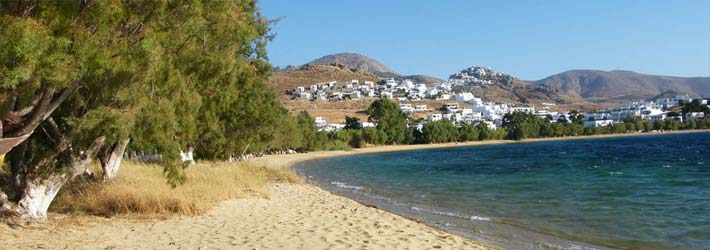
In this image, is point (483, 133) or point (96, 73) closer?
point (96, 73)

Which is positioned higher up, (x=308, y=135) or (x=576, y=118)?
(x=576, y=118)

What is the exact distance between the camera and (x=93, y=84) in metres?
10.0

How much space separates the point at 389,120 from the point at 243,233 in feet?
386

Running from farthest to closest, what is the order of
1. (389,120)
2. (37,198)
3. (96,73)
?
1. (389,120)
2. (37,198)
3. (96,73)

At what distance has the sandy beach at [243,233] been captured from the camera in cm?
992

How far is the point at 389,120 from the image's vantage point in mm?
128500

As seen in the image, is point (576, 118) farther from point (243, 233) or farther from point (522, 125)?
point (243, 233)

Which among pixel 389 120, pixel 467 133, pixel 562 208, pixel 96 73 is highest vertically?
pixel 96 73

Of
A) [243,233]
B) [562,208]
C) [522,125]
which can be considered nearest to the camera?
[243,233]

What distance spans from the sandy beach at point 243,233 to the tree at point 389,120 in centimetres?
10969

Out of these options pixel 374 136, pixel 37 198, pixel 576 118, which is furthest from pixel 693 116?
pixel 37 198

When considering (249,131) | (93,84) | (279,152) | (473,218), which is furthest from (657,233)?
(279,152)

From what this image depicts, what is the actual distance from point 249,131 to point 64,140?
20281 mm

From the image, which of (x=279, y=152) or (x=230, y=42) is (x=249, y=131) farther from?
(x=279, y=152)
